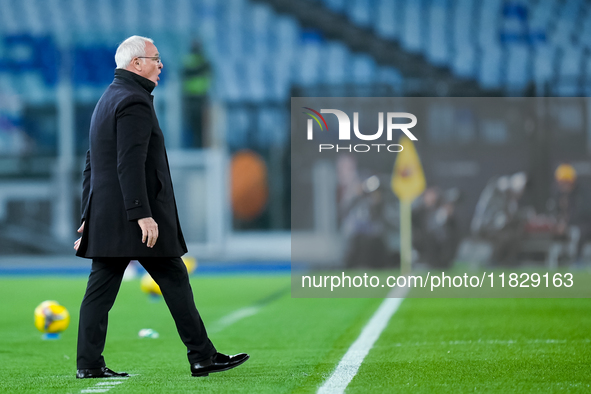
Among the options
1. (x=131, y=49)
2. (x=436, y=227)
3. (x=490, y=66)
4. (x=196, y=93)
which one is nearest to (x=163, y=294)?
(x=131, y=49)

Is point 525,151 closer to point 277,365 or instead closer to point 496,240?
point 496,240

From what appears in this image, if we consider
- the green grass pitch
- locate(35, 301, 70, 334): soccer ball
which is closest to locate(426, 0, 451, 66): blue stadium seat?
the green grass pitch

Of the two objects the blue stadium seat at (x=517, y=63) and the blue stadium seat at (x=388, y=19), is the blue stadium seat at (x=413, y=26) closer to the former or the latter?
the blue stadium seat at (x=388, y=19)

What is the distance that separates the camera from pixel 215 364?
3830 millimetres

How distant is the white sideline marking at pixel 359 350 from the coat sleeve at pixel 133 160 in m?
1.03

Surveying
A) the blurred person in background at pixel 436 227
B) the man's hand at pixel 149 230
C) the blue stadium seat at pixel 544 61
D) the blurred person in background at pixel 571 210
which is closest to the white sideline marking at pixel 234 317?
the man's hand at pixel 149 230

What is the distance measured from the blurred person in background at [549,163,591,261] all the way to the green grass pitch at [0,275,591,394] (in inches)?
240

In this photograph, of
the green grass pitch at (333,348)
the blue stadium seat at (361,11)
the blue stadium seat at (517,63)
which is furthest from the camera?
the blue stadium seat at (361,11)

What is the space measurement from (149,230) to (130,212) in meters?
0.11

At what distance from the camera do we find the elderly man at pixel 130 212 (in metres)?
3.58

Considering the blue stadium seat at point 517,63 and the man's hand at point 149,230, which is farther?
the blue stadium seat at point 517,63

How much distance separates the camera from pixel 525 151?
14.9 metres

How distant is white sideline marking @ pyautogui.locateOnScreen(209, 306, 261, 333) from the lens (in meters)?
6.47

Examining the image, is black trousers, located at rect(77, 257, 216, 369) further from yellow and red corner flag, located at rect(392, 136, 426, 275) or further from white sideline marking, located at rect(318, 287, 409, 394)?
Answer: yellow and red corner flag, located at rect(392, 136, 426, 275)
